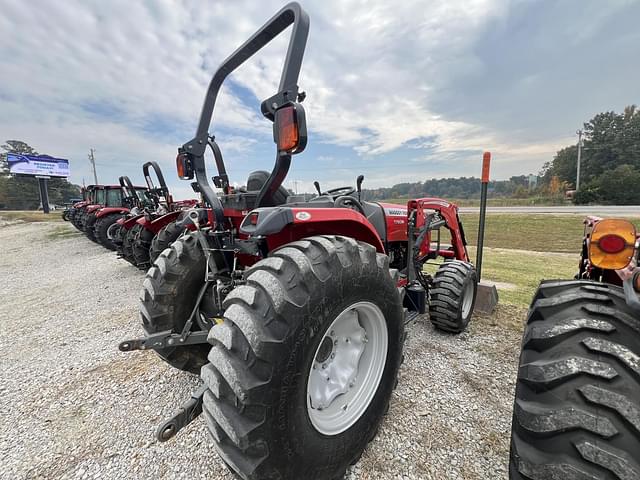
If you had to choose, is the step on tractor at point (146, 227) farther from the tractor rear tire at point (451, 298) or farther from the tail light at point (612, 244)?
the tail light at point (612, 244)

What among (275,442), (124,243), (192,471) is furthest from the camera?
(124,243)

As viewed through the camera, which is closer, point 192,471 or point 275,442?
point 275,442

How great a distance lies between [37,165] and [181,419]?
45.8 metres

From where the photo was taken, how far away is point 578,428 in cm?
98

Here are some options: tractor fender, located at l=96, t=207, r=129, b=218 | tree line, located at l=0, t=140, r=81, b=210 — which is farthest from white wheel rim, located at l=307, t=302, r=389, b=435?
tree line, located at l=0, t=140, r=81, b=210

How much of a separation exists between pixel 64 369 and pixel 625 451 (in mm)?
3971

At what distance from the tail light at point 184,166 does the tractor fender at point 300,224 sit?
0.77 m

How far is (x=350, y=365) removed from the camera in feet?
5.97

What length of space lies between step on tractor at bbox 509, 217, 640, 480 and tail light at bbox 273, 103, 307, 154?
1275 mm

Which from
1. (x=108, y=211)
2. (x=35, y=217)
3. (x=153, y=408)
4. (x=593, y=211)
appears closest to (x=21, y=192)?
(x=35, y=217)

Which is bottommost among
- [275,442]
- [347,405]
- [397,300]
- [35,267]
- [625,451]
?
[35,267]

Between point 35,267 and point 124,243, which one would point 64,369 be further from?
point 35,267

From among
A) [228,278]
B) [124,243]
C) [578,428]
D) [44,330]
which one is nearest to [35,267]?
[124,243]

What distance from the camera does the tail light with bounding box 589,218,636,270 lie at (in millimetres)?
1093
